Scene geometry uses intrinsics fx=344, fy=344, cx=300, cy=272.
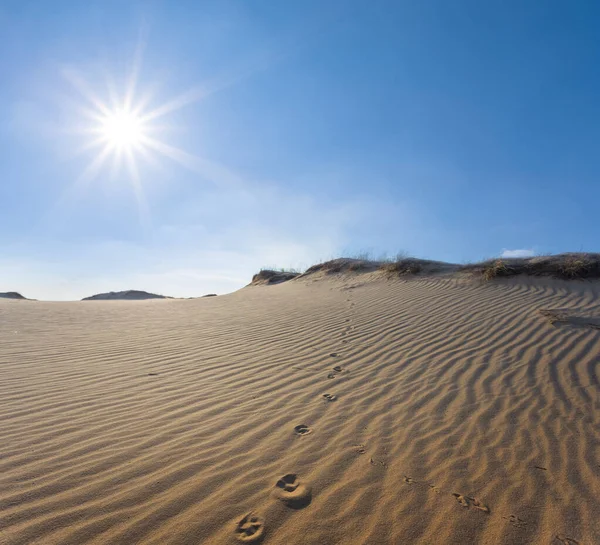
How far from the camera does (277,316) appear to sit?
27.0 feet

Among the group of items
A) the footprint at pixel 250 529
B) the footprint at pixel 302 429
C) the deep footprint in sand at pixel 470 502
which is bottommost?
the deep footprint in sand at pixel 470 502

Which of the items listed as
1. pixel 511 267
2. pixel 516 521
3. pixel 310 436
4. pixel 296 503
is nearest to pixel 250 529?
pixel 296 503

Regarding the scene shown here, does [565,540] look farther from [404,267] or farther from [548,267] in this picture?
[404,267]

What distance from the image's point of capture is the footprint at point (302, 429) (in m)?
3.02

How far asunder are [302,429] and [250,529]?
1.18 meters

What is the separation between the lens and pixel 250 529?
76.4 inches

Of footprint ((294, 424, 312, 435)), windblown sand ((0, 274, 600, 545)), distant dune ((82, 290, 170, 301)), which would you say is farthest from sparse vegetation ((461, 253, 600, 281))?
distant dune ((82, 290, 170, 301))

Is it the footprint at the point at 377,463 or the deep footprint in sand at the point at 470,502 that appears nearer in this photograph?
the deep footprint in sand at the point at 470,502

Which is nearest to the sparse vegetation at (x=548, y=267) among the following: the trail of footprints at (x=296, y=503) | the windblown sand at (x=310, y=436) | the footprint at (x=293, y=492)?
the windblown sand at (x=310, y=436)

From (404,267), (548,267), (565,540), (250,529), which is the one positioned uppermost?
(404,267)

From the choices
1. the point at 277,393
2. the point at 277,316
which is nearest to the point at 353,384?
the point at 277,393

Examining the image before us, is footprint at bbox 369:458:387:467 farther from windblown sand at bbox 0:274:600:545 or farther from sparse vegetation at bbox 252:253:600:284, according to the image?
sparse vegetation at bbox 252:253:600:284

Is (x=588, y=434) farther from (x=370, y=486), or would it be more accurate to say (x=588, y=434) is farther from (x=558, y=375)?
(x=370, y=486)

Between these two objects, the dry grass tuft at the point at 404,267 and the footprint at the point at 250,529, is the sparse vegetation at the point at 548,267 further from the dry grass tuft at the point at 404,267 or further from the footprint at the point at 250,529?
the footprint at the point at 250,529
